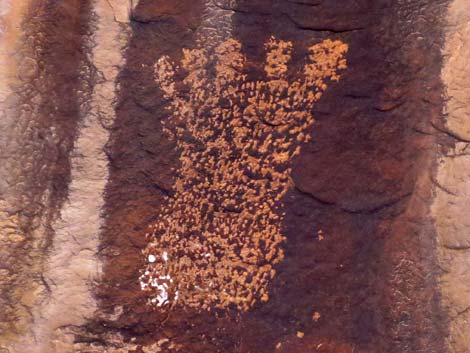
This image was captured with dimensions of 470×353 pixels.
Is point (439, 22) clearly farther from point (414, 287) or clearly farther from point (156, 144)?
point (156, 144)

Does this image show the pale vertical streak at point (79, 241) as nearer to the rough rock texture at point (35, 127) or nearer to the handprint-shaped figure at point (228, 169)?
the rough rock texture at point (35, 127)

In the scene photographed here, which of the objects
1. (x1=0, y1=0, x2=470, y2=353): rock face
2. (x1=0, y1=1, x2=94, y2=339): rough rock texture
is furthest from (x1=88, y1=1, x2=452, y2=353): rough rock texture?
(x1=0, y1=1, x2=94, y2=339): rough rock texture

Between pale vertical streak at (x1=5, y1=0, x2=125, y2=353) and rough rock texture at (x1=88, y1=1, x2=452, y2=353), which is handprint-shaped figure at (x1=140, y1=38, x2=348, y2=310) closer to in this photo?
rough rock texture at (x1=88, y1=1, x2=452, y2=353)

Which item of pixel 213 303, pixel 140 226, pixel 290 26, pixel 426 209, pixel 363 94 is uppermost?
pixel 290 26

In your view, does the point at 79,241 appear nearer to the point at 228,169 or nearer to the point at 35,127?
the point at 35,127

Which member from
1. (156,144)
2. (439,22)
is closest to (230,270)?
(156,144)

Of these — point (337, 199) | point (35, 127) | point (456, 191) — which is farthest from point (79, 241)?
point (456, 191)

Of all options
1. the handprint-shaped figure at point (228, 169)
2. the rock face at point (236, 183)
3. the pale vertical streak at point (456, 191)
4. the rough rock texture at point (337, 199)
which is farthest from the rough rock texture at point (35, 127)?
the pale vertical streak at point (456, 191)
